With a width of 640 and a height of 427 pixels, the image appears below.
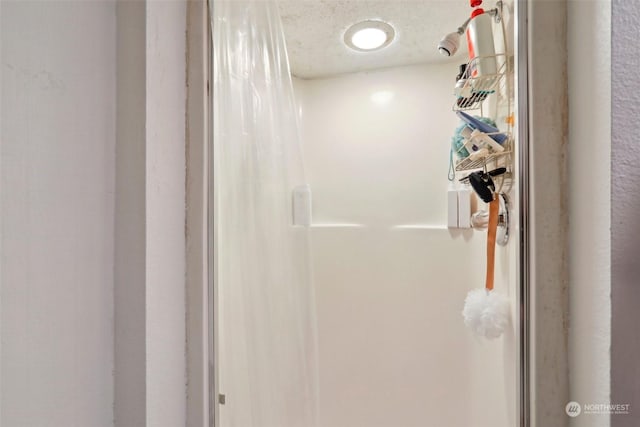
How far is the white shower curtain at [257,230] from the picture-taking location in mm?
739

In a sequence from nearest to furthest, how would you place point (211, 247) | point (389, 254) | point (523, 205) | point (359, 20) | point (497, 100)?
point (523, 205) < point (211, 247) < point (497, 100) < point (359, 20) < point (389, 254)

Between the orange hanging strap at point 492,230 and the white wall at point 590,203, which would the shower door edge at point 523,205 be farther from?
the orange hanging strap at point 492,230

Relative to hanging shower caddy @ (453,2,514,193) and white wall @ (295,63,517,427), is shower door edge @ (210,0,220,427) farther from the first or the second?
white wall @ (295,63,517,427)

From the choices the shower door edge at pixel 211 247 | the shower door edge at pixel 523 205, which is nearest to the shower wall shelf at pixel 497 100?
the shower door edge at pixel 523 205

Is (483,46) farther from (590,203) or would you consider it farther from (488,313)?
(488,313)

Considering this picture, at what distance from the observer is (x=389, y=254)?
1.51 m

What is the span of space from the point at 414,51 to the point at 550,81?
3.20ft

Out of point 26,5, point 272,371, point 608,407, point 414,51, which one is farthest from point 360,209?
point 26,5

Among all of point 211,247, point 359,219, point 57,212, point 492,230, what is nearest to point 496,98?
point 492,230

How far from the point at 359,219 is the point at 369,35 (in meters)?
0.79

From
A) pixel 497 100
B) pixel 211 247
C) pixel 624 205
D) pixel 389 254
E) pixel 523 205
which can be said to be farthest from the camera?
pixel 389 254

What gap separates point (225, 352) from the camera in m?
0.76

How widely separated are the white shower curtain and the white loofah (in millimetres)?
512

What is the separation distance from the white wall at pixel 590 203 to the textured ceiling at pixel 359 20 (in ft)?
2.35
